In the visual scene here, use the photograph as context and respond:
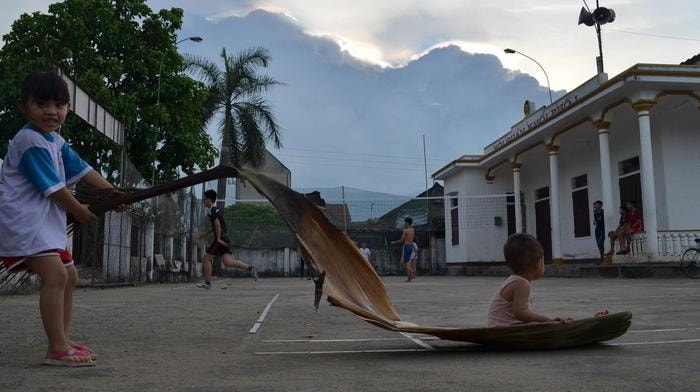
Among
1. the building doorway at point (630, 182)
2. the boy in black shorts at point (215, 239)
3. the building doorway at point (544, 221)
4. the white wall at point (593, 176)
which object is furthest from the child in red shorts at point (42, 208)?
the building doorway at point (544, 221)

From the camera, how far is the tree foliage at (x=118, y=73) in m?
19.5

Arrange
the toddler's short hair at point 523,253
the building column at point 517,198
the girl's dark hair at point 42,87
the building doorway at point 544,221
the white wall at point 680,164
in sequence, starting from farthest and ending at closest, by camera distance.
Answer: the building doorway at point 544,221 < the building column at point 517,198 < the white wall at point 680,164 < the toddler's short hair at point 523,253 < the girl's dark hair at point 42,87

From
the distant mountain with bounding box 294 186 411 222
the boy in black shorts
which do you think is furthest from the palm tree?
the boy in black shorts

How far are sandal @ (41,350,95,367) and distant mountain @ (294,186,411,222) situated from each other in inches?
845

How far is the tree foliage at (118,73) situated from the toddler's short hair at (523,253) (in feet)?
57.4

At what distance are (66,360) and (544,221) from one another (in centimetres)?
2184

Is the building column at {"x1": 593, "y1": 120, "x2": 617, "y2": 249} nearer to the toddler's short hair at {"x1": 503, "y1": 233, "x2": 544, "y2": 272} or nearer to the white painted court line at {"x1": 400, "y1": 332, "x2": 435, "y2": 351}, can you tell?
the white painted court line at {"x1": 400, "y1": 332, "x2": 435, "y2": 351}

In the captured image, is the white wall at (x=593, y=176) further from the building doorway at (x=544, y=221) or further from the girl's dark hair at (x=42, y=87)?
the girl's dark hair at (x=42, y=87)

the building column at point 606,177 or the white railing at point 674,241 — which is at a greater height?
the building column at point 606,177

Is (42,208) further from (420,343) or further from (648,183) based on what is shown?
(648,183)

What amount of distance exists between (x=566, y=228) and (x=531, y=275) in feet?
61.3

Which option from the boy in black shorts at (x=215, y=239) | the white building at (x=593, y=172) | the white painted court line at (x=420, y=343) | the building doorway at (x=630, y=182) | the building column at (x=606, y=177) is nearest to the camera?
the white painted court line at (x=420, y=343)

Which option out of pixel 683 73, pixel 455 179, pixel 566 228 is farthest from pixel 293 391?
pixel 455 179

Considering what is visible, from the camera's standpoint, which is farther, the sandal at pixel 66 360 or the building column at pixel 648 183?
the building column at pixel 648 183
